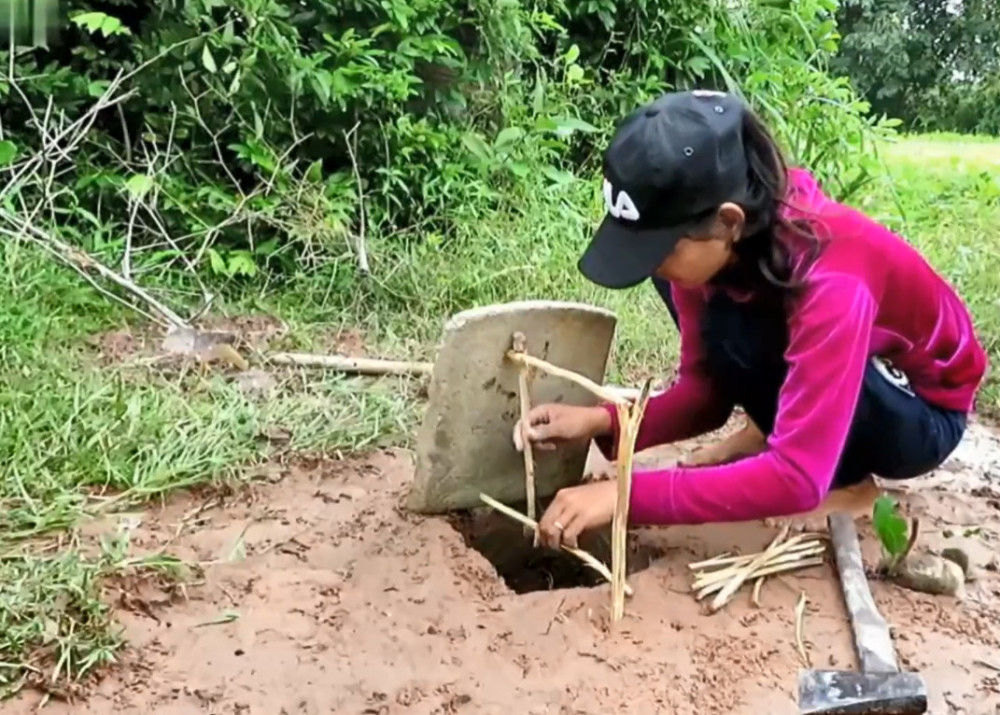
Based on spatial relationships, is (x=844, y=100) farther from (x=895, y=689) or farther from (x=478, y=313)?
(x=895, y=689)

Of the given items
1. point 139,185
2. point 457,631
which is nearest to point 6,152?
point 139,185

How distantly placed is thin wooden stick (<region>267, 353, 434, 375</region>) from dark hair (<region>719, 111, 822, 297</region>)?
1.27m

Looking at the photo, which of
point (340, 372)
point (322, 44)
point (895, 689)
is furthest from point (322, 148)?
point (895, 689)

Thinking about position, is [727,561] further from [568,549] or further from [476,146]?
[476,146]

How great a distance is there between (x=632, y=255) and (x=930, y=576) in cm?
73

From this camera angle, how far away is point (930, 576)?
199cm

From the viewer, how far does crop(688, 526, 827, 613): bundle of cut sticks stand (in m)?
1.93

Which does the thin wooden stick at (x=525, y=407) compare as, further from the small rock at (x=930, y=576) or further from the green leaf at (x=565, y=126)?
the green leaf at (x=565, y=126)

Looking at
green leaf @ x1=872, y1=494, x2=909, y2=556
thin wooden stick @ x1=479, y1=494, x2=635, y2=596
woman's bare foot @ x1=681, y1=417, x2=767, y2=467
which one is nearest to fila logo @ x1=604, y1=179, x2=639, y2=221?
thin wooden stick @ x1=479, y1=494, x2=635, y2=596

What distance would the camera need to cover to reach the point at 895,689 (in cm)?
164

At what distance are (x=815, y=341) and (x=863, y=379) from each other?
0.85 feet

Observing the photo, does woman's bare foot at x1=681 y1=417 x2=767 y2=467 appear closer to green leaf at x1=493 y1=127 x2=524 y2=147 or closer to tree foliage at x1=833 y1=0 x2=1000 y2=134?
green leaf at x1=493 y1=127 x2=524 y2=147

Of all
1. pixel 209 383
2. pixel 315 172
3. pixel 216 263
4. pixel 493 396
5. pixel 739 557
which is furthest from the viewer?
pixel 315 172

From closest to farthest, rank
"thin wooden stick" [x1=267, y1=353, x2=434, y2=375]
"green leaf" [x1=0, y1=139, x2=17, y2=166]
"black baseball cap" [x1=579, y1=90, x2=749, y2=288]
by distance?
"black baseball cap" [x1=579, y1=90, x2=749, y2=288] < "thin wooden stick" [x1=267, y1=353, x2=434, y2=375] < "green leaf" [x1=0, y1=139, x2=17, y2=166]
